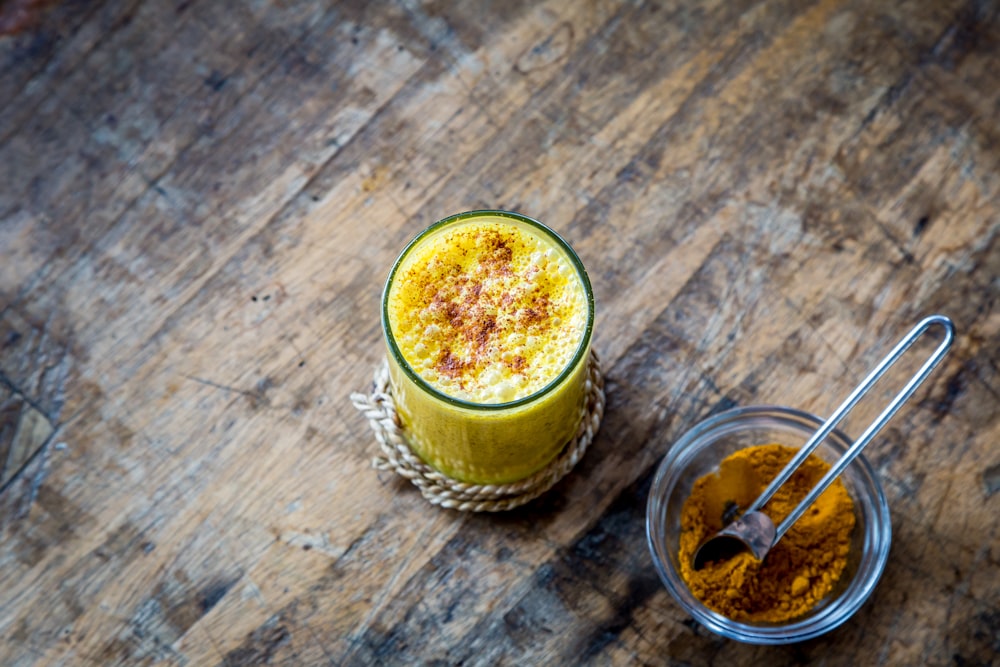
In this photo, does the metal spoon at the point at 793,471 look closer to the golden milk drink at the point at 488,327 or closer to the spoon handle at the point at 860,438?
the spoon handle at the point at 860,438

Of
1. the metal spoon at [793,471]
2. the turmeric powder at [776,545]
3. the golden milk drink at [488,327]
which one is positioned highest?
the golden milk drink at [488,327]

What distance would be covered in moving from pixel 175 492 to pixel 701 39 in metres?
1.06

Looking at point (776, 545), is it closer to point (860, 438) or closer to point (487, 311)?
point (860, 438)

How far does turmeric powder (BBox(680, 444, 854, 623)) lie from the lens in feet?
4.36

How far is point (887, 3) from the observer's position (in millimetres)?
1582

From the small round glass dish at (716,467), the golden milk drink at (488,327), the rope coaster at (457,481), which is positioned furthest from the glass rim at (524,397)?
the small round glass dish at (716,467)

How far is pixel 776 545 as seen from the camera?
134 centimetres

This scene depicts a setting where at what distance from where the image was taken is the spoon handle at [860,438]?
4.14 feet

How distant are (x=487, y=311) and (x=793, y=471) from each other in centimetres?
47

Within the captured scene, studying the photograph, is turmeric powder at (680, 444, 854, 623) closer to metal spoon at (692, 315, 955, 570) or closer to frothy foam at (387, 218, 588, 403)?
metal spoon at (692, 315, 955, 570)

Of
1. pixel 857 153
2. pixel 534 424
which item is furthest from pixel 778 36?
pixel 534 424

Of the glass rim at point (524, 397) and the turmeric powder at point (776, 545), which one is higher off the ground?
the glass rim at point (524, 397)

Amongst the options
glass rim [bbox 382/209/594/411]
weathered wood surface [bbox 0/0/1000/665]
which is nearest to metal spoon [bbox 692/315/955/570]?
weathered wood surface [bbox 0/0/1000/665]

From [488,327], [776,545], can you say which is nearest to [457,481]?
[488,327]
